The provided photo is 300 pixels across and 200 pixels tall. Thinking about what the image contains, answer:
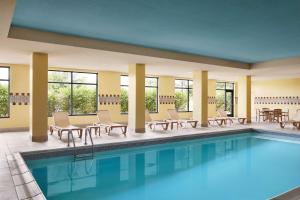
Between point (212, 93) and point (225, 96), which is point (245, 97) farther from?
point (225, 96)

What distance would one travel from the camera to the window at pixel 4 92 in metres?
9.38

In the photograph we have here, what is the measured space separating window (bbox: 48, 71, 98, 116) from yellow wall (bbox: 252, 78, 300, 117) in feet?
36.7

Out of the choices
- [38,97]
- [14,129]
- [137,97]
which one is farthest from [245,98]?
[14,129]

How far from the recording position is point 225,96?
17344mm

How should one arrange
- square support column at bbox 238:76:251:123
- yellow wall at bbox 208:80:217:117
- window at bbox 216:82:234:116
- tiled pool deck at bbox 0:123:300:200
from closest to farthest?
tiled pool deck at bbox 0:123:300:200
square support column at bbox 238:76:251:123
yellow wall at bbox 208:80:217:117
window at bbox 216:82:234:116

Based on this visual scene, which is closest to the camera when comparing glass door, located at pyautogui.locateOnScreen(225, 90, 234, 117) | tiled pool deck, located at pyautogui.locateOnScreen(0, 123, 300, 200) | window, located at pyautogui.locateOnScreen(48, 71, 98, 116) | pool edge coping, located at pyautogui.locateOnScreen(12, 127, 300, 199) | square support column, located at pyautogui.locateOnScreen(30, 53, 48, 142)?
tiled pool deck, located at pyautogui.locateOnScreen(0, 123, 300, 200)

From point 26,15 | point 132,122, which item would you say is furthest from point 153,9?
point 132,122

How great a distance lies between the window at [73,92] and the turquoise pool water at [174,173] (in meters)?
5.00

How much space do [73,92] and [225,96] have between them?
412 inches

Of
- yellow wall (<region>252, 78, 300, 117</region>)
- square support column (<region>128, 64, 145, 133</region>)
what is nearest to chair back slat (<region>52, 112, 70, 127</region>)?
square support column (<region>128, 64, 145, 133</region>)

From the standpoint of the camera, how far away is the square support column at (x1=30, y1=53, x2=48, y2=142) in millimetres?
6965

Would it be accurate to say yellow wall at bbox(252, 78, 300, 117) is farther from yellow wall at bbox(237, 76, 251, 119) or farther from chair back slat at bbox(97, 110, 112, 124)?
chair back slat at bbox(97, 110, 112, 124)

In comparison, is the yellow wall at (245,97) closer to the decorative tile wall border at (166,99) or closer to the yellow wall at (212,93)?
the yellow wall at (212,93)

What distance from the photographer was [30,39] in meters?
5.54
